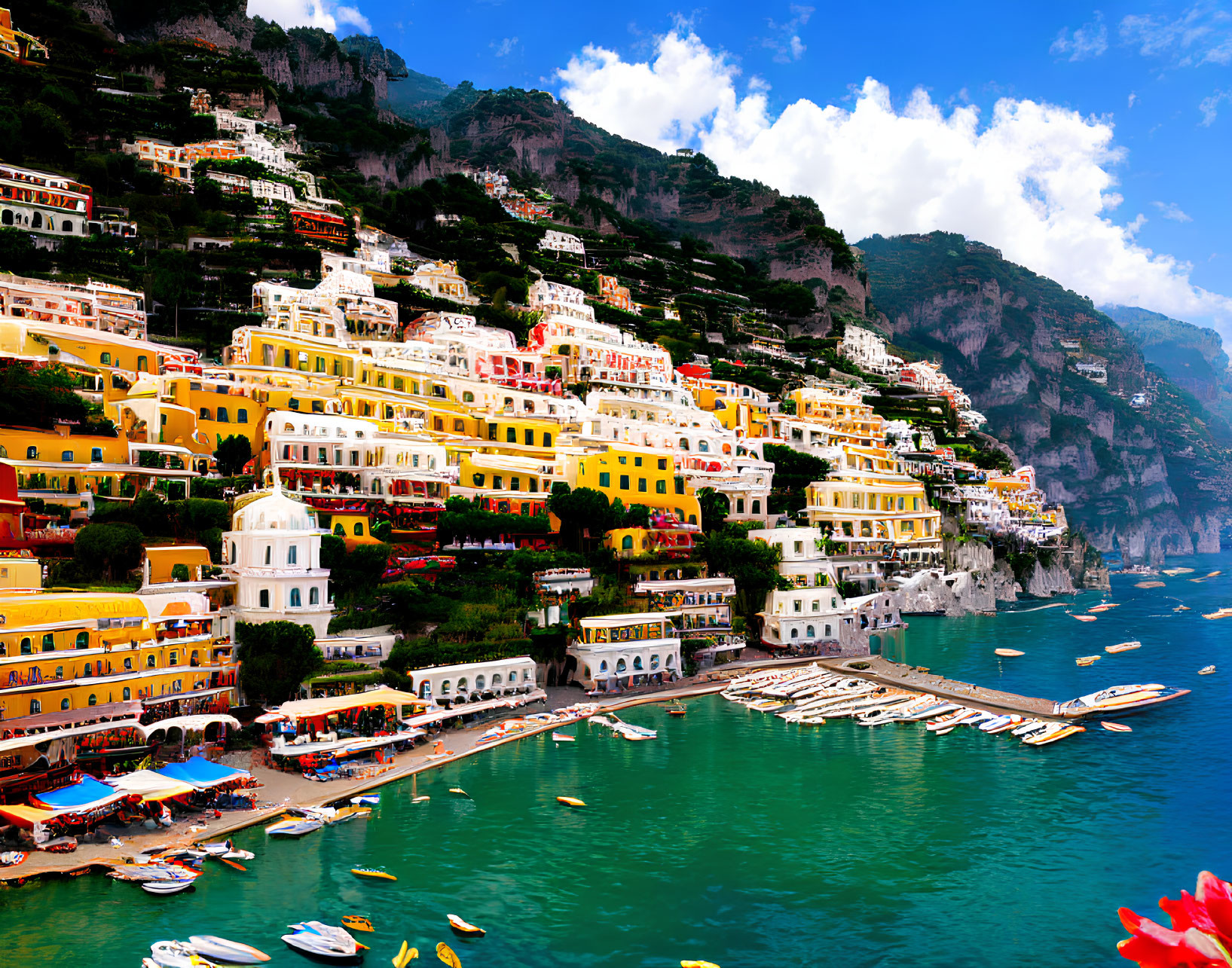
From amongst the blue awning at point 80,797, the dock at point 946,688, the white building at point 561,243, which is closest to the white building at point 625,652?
the dock at point 946,688

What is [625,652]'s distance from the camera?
40188 mm

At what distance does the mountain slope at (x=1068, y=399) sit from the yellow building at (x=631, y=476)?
4636 inches

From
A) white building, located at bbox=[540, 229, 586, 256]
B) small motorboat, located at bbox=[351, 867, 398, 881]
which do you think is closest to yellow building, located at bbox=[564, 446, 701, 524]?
small motorboat, located at bbox=[351, 867, 398, 881]

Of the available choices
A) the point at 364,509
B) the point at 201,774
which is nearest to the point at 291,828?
the point at 201,774

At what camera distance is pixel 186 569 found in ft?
109

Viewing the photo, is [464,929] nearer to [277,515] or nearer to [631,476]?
[277,515]

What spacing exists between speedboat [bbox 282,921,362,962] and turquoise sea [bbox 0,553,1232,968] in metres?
0.54

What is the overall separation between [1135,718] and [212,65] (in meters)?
106

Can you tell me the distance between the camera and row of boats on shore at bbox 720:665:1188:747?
35469 mm

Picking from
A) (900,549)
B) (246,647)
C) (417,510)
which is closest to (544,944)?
(246,647)

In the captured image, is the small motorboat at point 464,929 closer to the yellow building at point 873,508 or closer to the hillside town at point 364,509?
the hillside town at point 364,509

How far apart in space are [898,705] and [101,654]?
102 ft

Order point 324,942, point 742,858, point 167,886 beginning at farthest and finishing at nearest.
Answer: point 742,858, point 167,886, point 324,942

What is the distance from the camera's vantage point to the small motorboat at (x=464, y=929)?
1919 centimetres
